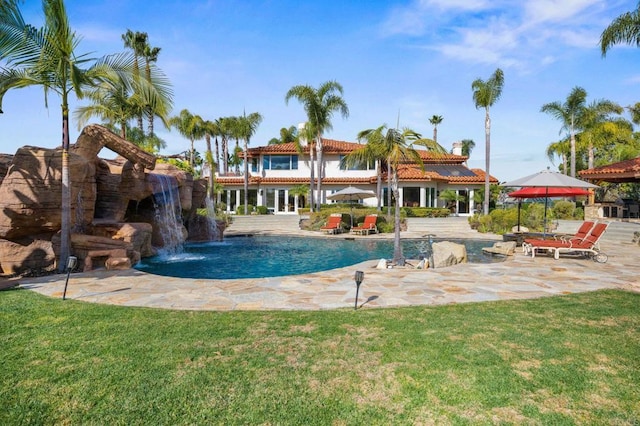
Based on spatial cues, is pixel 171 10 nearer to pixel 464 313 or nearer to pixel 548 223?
pixel 464 313

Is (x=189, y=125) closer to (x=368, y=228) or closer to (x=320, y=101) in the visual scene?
(x=320, y=101)

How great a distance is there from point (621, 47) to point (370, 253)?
12661 mm

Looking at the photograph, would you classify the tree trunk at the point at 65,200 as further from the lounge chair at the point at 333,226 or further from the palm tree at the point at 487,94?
the palm tree at the point at 487,94

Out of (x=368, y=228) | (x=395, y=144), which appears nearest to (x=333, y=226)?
(x=368, y=228)

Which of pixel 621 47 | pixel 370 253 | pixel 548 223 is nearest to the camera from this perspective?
pixel 621 47

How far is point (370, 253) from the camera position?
15211 millimetres

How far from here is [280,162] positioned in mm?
36250

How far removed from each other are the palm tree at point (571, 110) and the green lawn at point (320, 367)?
32726 millimetres

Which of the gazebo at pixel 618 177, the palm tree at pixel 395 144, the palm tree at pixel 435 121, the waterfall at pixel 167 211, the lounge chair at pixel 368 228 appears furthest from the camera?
the palm tree at pixel 435 121

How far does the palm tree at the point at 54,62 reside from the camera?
27.7 feet

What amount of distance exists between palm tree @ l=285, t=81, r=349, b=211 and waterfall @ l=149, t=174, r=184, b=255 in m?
15.1

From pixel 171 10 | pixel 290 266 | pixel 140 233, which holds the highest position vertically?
pixel 171 10

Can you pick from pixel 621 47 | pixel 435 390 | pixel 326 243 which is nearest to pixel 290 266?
pixel 326 243

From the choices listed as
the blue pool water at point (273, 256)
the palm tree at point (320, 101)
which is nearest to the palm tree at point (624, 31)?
the blue pool water at point (273, 256)
